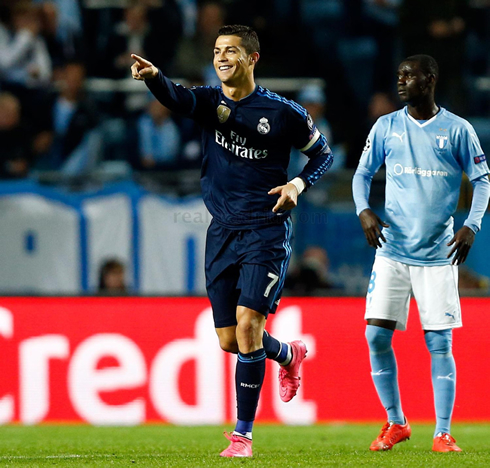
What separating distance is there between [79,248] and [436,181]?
4189mm

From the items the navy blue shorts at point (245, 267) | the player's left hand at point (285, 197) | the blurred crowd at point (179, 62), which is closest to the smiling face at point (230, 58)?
the player's left hand at point (285, 197)

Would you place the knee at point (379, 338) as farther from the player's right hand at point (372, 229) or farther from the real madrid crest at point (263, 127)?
the real madrid crest at point (263, 127)

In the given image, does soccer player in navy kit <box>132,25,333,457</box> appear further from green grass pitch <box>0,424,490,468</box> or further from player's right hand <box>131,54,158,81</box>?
green grass pitch <box>0,424,490,468</box>

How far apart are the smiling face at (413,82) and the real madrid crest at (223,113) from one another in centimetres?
99

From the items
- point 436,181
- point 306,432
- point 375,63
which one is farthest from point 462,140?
point 375,63

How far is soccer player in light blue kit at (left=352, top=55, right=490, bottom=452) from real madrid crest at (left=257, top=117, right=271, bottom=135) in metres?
0.68

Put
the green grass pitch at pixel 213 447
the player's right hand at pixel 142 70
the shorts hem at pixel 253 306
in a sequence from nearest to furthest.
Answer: the green grass pitch at pixel 213 447
the player's right hand at pixel 142 70
the shorts hem at pixel 253 306

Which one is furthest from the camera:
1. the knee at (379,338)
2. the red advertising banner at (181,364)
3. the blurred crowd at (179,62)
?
the blurred crowd at (179,62)

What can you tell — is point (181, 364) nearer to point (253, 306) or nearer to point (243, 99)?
point (253, 306)

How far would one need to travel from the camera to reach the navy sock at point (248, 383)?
532cm

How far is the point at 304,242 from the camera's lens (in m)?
8.57

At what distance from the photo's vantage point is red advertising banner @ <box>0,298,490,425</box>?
7832mm

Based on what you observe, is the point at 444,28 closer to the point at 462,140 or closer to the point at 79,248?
the point at 79,248

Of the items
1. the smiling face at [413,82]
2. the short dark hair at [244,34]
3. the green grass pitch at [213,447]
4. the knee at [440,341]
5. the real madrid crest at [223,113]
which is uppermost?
the short dark hair at [244,34]
